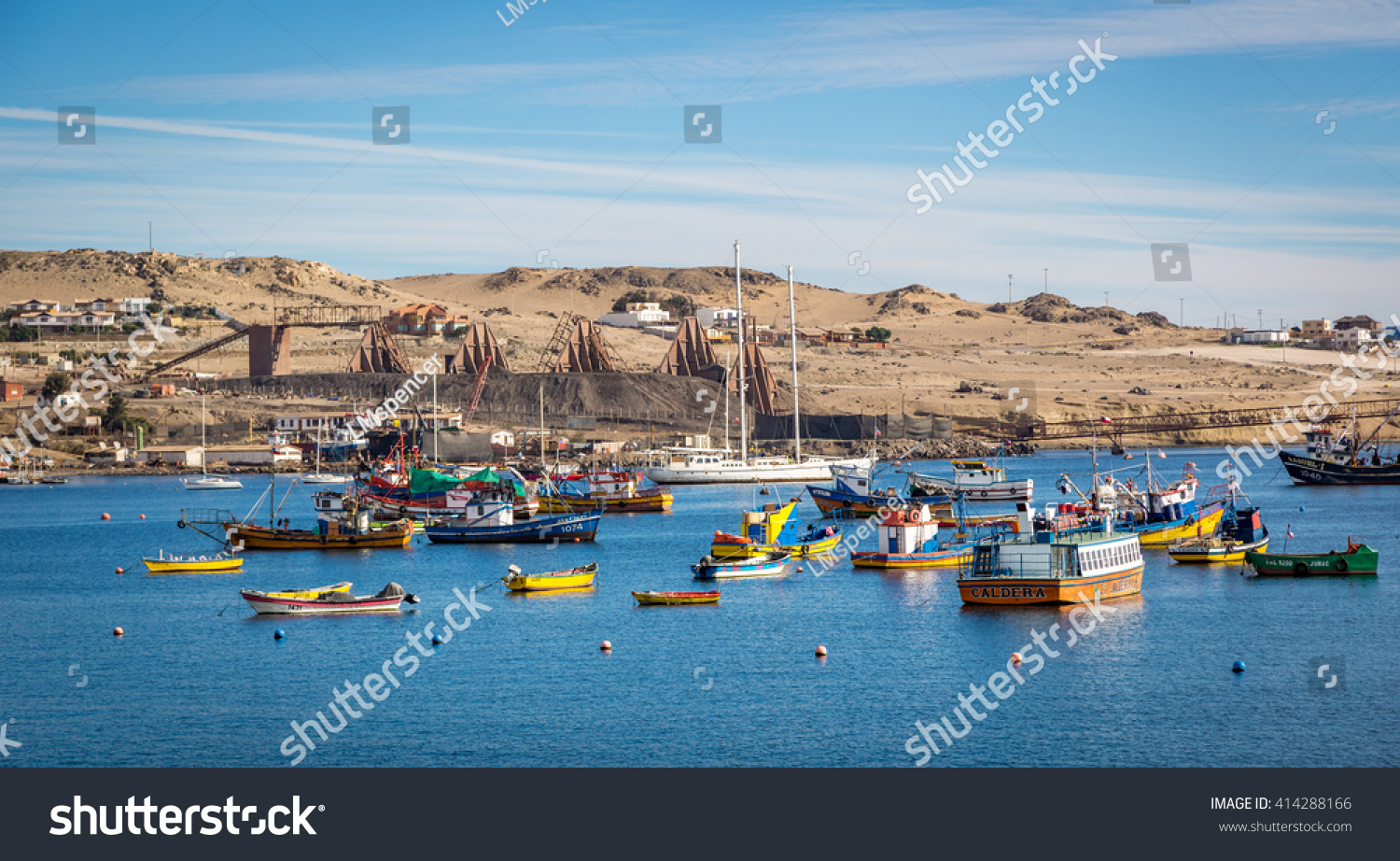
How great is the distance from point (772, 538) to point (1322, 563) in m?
21.3

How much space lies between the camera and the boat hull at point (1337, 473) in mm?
97688

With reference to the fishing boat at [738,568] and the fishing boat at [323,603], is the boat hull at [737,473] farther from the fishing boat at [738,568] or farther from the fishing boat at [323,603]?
the fishing boat at [323,603]

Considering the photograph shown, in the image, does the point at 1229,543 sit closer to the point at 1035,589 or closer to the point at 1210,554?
the point at 1210,554

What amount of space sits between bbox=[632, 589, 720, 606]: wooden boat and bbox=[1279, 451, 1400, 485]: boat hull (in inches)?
2575

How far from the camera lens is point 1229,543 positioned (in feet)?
176

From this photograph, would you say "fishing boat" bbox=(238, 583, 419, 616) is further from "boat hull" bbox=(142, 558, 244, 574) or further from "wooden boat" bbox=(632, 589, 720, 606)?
"boat hull" bbox=(142, 558, 244, 574)

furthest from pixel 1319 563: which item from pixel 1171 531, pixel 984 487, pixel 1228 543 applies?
pixel 984 487

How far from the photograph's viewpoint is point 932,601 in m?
44.8

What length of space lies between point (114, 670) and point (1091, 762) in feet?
84.0

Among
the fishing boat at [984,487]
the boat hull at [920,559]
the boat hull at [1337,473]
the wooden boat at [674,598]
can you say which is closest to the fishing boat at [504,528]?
the boat hull at [920,559]

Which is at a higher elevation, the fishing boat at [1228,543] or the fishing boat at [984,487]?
the fishing boat at [984,487]

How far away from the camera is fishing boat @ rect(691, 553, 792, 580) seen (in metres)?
51.2

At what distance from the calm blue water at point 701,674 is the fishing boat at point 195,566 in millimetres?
1145

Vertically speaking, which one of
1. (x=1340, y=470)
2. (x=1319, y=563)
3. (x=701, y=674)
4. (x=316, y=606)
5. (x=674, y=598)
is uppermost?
(x=1340, y=470)
